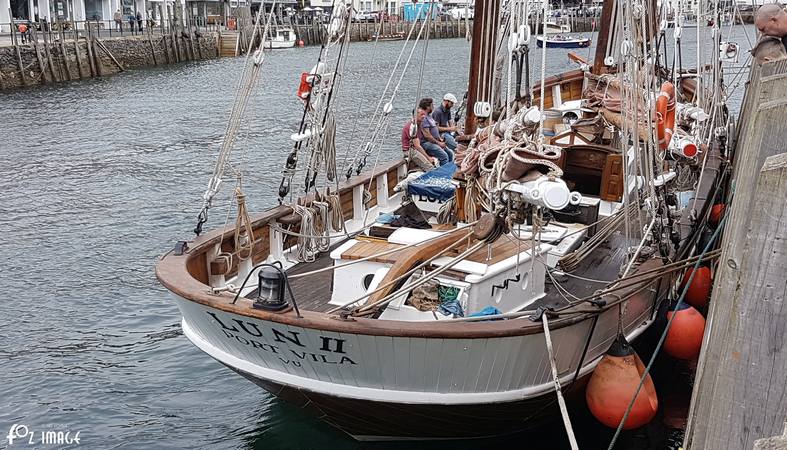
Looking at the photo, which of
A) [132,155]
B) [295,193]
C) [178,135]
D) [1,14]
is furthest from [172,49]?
[295,193]

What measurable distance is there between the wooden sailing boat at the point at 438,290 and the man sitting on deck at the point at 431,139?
3.83m

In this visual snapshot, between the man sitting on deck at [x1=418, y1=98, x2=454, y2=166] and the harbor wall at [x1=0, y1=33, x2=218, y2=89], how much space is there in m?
35.5

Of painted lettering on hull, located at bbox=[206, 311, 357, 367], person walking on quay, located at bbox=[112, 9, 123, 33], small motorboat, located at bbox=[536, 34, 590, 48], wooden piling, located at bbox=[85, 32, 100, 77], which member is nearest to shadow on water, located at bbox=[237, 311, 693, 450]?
painted lettering on hull, located at bbox=[206, 311, 357, 367]

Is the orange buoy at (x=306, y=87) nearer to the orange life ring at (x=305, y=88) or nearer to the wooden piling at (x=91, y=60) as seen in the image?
the orange life ring at (x=305, y=88)

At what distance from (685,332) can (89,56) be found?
4830 cm

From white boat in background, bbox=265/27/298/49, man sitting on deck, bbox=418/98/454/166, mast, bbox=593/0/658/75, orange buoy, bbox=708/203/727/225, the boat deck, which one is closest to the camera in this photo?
the boat deck

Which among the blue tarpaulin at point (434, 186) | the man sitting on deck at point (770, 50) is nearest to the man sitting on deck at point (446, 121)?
the blue tarpaulin at point (434, 186)

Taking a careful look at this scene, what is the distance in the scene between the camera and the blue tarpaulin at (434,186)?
11.0m

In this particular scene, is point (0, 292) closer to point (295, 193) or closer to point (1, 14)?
point (295, 193)

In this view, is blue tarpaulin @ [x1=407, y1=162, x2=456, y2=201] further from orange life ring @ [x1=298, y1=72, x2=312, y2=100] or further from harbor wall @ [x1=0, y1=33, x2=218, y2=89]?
harbor wall @ [x1=0, y1=33, x2=218, y2=89]

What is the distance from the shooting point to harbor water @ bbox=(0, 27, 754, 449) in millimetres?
10141

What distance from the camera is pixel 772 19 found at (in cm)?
952

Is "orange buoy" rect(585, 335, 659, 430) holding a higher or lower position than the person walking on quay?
lower

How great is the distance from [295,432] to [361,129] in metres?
22.8
